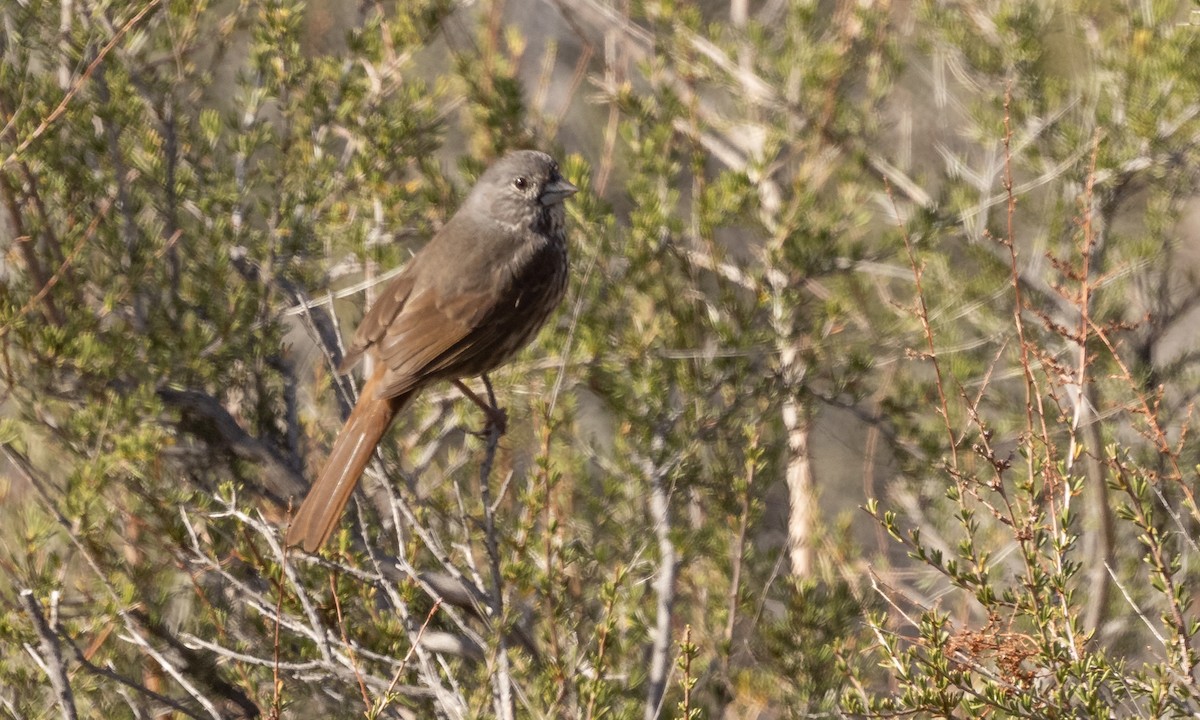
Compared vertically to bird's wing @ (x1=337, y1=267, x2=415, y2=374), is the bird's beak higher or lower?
higher

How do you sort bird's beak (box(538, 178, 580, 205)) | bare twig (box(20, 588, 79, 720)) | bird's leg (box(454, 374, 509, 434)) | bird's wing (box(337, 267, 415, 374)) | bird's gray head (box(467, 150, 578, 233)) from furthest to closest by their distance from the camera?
bird's gray head (box(467, 150, 578, 233))
bird's beak (box(538, 178, 580, 205))
bird's wing (box(337, 267, 415, 374))
bird's leg (box(454, 374, 509, 434))
bare twig (box(20, 588, 79, 720))

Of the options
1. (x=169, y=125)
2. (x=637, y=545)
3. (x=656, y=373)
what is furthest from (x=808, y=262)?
(x=169, y=125)

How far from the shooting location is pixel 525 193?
510cm

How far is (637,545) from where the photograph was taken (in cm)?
464

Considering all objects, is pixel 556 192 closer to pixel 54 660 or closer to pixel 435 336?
pixel 435 336

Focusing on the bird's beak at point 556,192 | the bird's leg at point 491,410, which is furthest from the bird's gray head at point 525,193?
the bird's leg at point 491,410

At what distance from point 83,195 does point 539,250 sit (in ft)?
5.75

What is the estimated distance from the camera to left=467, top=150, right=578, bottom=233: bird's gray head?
16.7 feet

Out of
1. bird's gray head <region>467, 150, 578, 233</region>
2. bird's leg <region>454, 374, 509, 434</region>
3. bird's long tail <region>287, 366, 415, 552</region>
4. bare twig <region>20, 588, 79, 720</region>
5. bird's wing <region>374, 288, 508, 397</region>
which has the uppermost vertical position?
bird's gray head <region>467, 150, 578, 233</region>

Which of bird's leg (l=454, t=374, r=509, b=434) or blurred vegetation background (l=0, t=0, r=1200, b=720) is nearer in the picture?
blurred vegetation background (l=0, t=0, r=1200, b=720)

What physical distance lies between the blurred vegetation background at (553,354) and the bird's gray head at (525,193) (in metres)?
0.20

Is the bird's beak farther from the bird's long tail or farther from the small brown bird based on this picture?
the bird's long tail

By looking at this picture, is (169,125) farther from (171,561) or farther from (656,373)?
(656,373)

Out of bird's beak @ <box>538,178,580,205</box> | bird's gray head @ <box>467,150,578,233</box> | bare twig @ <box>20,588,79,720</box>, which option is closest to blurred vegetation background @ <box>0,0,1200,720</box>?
bird's beak @ <box>538,178,580,205</box>
